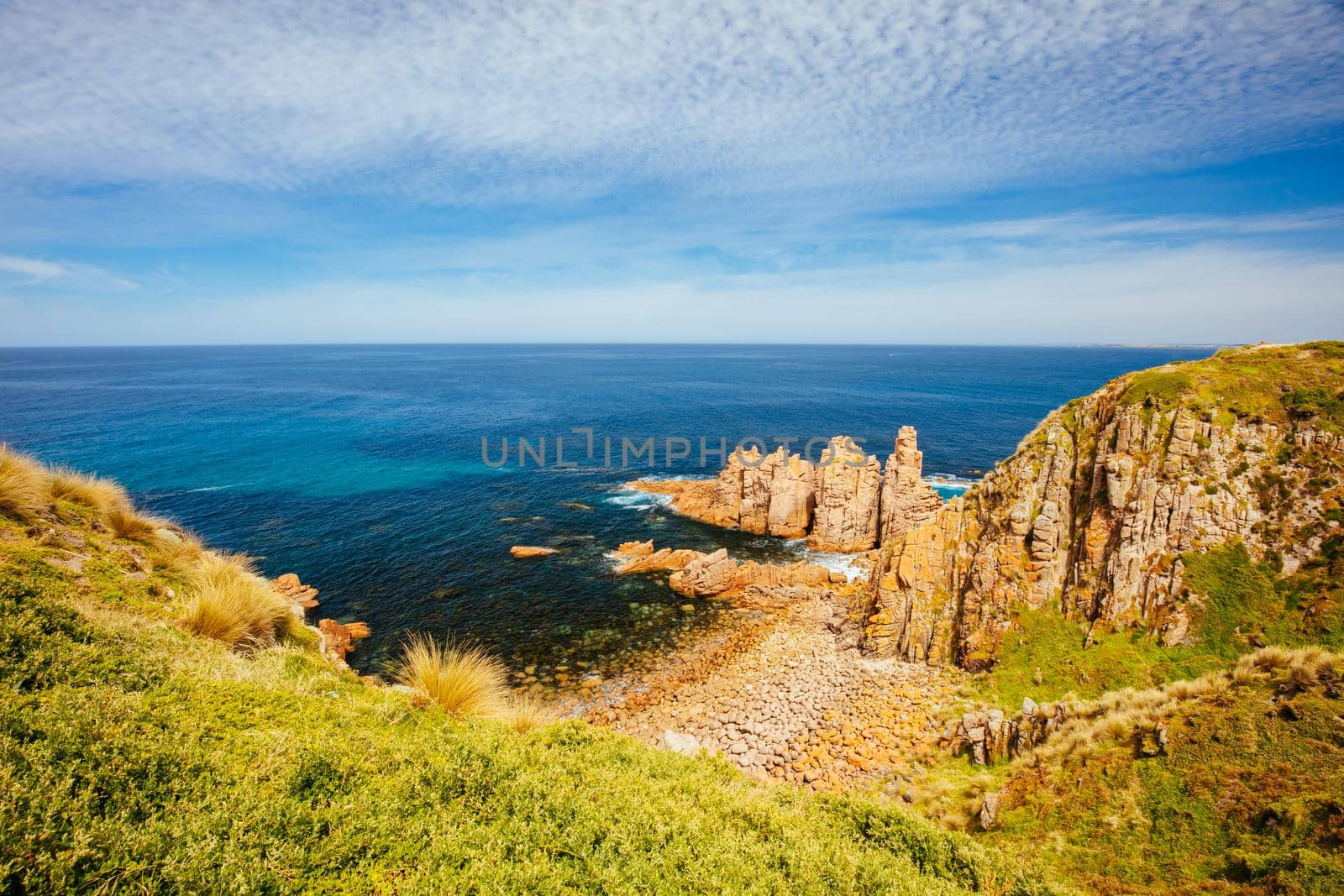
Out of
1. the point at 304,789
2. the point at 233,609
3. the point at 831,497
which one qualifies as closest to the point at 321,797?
the point at 304,789

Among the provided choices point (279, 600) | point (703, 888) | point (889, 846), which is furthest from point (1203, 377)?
point (279, 600)

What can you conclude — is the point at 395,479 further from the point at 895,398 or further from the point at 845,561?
the point at 895,398

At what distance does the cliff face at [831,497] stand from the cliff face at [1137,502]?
18.1 metres

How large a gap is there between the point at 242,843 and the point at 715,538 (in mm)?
43742

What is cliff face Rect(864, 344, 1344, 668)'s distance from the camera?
20203 mm

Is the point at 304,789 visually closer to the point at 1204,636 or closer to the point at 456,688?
the point at 456,688

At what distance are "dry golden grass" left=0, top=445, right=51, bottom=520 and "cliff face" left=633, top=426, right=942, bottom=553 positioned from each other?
4366 centimetres

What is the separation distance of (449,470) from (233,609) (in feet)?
195

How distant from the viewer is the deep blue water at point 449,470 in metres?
36.7

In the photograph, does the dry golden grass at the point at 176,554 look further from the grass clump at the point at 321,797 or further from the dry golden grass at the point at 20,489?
the dry golden grass at the point at 20,489

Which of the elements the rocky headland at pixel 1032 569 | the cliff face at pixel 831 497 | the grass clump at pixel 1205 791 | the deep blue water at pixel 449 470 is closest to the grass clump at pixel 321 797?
the grass clump at pixel 1205 791

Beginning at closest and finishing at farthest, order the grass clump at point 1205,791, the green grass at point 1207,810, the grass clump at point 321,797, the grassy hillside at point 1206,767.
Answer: the grass clump at point 321,797, the green grass at point 1207,810, the grass clump at point 1205,791, the grassy hillside at point 1206,767

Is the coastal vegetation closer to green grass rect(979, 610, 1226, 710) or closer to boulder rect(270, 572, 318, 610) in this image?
green grass rect(979, 610, 1226, 710)

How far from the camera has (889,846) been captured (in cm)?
988
